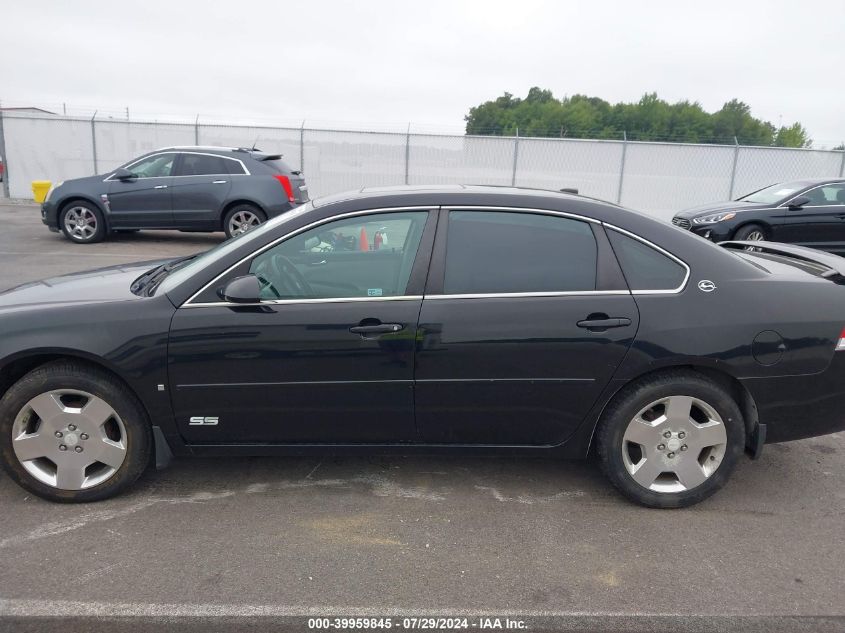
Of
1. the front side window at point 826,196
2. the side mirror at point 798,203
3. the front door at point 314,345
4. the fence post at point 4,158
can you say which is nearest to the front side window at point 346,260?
the front door at point 314,345

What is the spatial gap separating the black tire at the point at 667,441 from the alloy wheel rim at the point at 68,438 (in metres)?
2.42

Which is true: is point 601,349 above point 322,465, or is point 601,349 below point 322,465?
above

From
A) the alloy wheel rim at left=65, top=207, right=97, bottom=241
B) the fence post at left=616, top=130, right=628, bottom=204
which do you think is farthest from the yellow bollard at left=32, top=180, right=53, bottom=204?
the fence post at left=616, top=130, right=628, bottom=204

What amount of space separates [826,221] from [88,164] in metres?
18.2

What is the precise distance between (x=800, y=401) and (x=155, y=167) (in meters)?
11.0

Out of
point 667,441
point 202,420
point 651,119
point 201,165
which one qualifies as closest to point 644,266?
point 667,441

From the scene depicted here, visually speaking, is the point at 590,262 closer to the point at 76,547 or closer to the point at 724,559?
the point at 724,559

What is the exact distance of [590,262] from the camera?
3.33 meters

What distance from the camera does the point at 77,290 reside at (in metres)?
3.54

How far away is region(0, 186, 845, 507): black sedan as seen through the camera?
3.19 m

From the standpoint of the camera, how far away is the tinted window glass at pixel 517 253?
3.28m

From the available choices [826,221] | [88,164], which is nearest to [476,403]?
[826,221]

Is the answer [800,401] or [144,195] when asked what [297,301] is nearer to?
[800,401]

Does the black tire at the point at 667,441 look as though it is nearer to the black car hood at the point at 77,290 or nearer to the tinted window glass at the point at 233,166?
the black car hood at the point at 77,290
